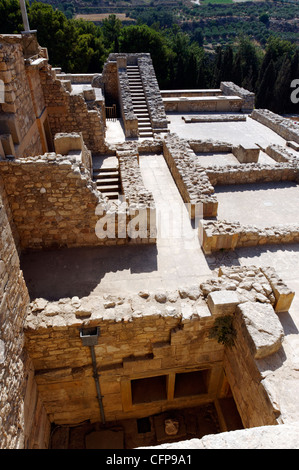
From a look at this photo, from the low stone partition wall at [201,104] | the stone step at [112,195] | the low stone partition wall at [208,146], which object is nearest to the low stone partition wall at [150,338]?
the stone step at [112,195]

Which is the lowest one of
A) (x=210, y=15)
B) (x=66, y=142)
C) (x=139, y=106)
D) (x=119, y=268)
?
(x=119, y=268)

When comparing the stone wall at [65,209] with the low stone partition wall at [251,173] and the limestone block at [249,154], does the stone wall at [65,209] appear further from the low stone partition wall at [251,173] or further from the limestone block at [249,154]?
the limestone block at [249,154]

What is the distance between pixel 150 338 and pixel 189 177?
236 inches

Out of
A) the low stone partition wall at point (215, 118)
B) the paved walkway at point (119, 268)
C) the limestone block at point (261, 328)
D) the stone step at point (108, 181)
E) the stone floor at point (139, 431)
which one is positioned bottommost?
→ the stone floor at point (139, 431)

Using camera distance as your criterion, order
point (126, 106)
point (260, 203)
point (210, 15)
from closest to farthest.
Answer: point (260, 203), point (126, 106), point (210, 15)

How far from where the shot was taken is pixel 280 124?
1759 cm

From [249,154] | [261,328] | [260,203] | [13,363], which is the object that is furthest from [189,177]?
[13,363]

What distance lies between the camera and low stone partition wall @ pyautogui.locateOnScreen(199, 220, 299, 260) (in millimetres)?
7961

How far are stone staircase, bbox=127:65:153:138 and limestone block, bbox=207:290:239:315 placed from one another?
1176 centimetres

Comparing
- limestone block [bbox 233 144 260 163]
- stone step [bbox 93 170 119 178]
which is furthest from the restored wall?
limestone block [bbox 233 144 260 163]

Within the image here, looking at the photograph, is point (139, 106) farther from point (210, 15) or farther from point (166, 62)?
point (210, 15)

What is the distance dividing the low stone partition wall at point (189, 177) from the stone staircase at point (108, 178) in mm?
2078

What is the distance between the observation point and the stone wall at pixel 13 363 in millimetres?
4348

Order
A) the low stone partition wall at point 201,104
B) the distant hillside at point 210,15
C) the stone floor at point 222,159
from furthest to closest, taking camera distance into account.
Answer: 1. the distant hillside at point 210,15
2. the low stone partition wall at point 201,104
3. the stone floor at point 222,159
